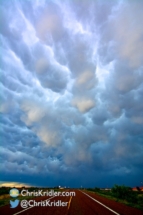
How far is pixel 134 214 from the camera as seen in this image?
1227 centimetres

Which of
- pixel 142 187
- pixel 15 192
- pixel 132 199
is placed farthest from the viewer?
pixel 142 187

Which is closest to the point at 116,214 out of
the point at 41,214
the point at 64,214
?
the point at 64,214

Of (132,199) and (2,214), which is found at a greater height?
(132,199)

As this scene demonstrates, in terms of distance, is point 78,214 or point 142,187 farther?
point 142,187

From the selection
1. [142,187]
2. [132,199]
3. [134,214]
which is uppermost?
[142,187]

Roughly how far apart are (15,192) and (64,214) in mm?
5564

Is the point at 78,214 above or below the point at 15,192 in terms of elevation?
below

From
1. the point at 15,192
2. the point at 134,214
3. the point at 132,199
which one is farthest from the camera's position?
the point at 132,199

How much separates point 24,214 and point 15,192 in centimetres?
385

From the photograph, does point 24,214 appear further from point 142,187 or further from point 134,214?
point 142,187

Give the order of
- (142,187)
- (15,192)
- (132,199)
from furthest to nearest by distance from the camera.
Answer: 1. (142,187)
2. (132,199)
3. (15,192)

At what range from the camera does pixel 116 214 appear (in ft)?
39.1

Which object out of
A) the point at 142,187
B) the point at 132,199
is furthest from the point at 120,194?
the point at 142,187

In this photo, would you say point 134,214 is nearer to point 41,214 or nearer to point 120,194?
point 41,214
